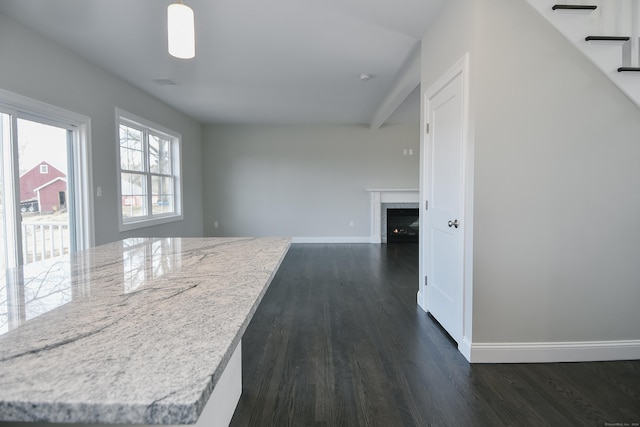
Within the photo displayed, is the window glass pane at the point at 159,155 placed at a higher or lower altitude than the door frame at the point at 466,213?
higher

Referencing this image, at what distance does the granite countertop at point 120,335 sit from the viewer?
473 millimetres

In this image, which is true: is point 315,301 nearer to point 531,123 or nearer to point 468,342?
point 468,342

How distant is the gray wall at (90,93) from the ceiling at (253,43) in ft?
0.41

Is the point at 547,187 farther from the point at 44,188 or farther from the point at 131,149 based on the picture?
the point at 131,149

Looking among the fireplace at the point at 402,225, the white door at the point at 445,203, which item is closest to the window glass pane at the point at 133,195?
the white door at the point at 445,203

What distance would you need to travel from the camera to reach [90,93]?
360 centimetres

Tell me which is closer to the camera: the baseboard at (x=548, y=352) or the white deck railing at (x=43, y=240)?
the baseboard at (x=548, y=352)

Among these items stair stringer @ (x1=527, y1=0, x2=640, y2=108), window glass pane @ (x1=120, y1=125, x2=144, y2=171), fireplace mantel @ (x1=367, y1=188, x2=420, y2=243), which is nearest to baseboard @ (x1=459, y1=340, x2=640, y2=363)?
stair stringer @ (x1=527, y1=0, x2=640, y2=108)

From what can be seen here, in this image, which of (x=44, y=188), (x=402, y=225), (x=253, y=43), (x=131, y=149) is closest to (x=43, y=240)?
(x=44, y=188)

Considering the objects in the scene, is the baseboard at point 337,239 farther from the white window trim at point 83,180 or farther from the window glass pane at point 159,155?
the white window trim at point 83,180

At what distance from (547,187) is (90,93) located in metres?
4.31

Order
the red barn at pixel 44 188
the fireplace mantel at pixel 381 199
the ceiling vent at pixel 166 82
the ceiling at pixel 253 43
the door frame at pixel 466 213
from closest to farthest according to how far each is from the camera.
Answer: the door frame at pixel 466 213 < the ceiling at pixel 253 43 < the red barn at pixel 44 188 < the ceiling vent at pixel 166 82 < the fireplace mantel at pixel 381 199

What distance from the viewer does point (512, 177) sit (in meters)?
2.13

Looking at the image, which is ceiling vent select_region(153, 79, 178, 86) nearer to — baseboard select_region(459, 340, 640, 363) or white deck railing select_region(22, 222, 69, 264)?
white deck railing select_region(22, 222, 69, 264)
